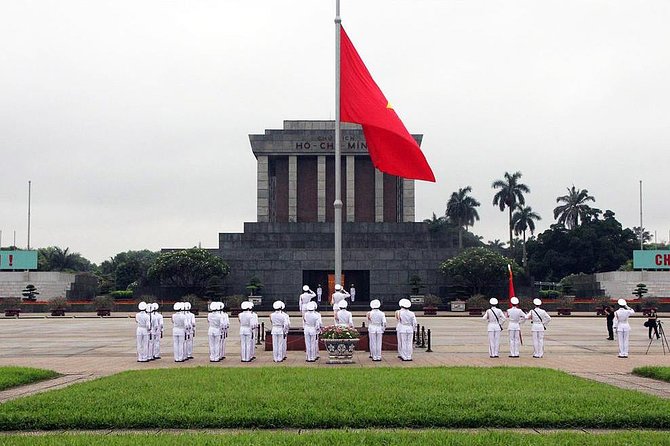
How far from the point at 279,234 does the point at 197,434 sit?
55.1m

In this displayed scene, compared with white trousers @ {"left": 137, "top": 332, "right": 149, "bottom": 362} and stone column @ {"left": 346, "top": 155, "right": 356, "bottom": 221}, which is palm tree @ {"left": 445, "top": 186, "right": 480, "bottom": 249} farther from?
white trousers @ {"left": 137, "top": 332, "right": 149, "bottom": 362}

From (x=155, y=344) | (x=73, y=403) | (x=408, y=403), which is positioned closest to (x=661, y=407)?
(x=408, y=403)

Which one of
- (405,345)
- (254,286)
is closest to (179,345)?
(405,345)

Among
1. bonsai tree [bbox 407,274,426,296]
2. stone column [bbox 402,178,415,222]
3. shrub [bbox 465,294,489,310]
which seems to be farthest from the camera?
stone column [bbox 402,178,415,222]

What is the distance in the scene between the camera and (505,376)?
14.4 metres

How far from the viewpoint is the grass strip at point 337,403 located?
9.71m

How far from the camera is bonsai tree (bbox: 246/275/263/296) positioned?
5703cm

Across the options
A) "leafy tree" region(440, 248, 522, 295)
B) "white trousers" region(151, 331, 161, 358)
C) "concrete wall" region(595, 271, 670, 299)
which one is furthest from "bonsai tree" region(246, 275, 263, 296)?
"white trousers" region(151, 331, 161, 358)

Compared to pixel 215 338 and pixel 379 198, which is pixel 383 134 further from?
pixel 379 198

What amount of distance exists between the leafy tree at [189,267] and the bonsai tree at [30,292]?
10.1 m

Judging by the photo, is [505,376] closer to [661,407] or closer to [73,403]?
[661,407]

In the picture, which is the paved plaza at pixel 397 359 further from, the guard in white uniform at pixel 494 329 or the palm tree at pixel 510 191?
the palm tree at pixel 510 191

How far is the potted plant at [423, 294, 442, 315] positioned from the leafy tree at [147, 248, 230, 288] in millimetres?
16281

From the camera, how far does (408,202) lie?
7012cm
